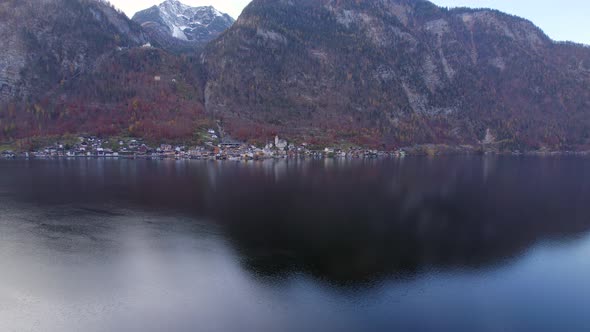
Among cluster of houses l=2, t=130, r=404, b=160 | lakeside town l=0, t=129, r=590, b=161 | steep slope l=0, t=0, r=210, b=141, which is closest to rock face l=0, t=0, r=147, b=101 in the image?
steep slope l=0, t=0, r=210, b=141

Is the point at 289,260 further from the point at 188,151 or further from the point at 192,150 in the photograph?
the point at 192,150

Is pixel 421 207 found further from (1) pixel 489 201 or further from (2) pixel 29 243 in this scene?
(2) pixel 29 243

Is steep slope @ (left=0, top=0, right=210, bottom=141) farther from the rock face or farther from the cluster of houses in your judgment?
the cluster of houses

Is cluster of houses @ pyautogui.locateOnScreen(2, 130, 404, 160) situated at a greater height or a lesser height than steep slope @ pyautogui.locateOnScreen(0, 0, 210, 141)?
lesser

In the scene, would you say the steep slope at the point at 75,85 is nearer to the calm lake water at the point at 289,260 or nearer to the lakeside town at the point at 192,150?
the lakeside town at the point at 192,150

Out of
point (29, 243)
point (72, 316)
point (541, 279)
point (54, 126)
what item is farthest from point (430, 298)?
point (54, 126)

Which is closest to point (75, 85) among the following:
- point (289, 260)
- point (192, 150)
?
point (192, 150)

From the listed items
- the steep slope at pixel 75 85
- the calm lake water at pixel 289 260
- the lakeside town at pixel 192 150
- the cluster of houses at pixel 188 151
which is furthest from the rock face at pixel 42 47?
the calm lake water at pixel 289 260
